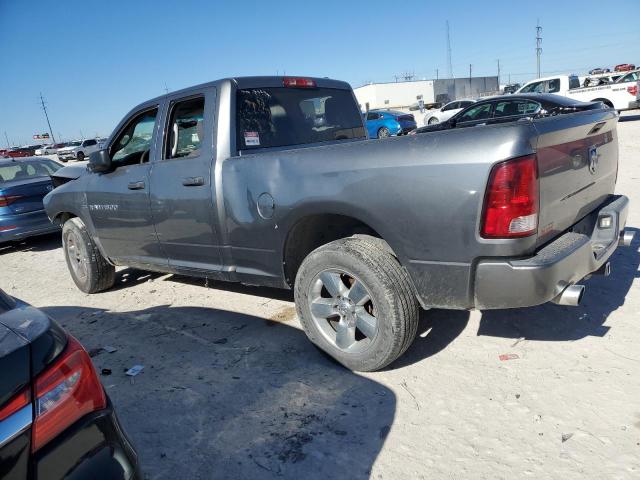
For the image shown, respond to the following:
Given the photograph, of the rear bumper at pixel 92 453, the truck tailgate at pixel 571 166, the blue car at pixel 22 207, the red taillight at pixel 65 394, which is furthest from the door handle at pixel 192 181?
the blue car at pixel 22 207

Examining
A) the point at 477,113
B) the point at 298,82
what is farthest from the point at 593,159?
the point at 477,113

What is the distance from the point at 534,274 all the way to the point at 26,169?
29.9ft

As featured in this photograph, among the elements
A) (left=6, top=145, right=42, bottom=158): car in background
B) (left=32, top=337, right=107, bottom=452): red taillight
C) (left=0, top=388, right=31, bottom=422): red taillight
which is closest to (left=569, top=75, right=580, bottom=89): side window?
(left=32, top=337, right=107, bottom=452): red taillight

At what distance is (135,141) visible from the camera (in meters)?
4.57

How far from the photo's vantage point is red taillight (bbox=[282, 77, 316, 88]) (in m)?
4.10

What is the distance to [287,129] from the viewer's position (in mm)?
3955

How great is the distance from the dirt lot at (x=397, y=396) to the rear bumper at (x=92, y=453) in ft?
2.80

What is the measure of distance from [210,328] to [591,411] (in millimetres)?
2785

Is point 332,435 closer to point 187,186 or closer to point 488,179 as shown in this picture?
point 488,179

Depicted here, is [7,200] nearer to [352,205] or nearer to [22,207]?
[22,207]

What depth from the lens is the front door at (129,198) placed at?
4203 millimetres

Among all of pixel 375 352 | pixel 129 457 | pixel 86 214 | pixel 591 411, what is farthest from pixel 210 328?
pixel 591 411

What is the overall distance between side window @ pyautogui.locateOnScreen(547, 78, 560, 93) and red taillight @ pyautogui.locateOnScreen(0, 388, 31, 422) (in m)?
19.8

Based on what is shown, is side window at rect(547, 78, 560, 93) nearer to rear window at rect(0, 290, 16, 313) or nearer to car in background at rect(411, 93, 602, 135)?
car in background at rect(411, 93, 602, 135)
